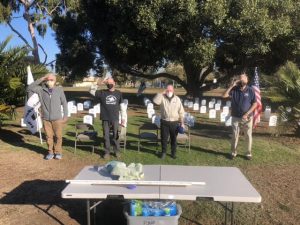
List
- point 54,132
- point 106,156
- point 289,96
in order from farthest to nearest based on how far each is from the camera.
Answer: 1. point 289,96
2. point 106,156
3. point 54,132

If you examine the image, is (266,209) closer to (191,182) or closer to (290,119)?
(191,182)

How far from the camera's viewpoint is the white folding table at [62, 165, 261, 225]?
4559 millimetres

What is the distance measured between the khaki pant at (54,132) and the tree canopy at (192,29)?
11178 millimetres

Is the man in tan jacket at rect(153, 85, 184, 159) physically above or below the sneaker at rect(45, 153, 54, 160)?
above

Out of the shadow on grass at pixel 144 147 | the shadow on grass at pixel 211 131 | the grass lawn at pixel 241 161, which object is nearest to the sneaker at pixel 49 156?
the grass lawn at pixel 241 161

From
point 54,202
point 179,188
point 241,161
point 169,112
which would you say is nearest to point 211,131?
point 241,161

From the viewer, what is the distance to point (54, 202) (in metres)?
6.69

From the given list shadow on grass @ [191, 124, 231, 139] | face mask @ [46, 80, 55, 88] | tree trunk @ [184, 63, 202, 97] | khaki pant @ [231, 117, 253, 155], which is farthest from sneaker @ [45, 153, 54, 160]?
tree trunk @ [184, 63, 202, 97]

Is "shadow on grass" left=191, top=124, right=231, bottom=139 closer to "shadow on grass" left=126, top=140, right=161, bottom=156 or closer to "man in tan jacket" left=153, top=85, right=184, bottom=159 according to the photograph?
"shadow on grass" left=126, top=140, right=161, bottom=156

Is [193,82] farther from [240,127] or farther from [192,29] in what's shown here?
[240,127]

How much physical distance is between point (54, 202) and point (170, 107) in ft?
12.2

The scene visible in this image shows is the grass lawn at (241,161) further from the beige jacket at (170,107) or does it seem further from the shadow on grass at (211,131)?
the beige jacket at (170,107)

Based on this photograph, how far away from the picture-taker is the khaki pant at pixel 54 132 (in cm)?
950

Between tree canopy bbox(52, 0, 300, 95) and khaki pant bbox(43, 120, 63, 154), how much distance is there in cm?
1118
